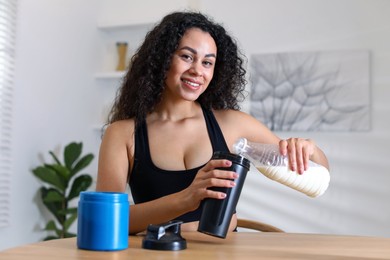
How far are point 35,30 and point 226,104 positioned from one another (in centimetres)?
203

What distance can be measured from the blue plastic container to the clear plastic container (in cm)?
32

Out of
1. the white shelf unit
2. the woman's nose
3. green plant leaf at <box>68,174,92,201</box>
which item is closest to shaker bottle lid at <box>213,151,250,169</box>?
the woman's nose

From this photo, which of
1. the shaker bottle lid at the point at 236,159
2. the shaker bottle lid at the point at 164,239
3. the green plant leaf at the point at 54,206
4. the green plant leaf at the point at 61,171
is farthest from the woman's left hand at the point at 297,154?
the green plant leaf at the point at 54,206

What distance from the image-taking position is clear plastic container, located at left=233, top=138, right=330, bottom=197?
1.28 metres

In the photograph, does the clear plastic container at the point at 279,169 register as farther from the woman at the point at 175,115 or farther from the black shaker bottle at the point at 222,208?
the woman at the point at 175,115

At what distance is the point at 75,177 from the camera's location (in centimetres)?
386

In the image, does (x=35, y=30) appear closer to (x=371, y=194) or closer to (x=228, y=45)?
(x=228, y=45)

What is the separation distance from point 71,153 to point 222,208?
2.60 metres

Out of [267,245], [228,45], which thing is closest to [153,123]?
[228,45]

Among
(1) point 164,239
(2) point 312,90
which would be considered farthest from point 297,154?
(2) point 312,90

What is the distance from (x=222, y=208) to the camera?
3.77ft

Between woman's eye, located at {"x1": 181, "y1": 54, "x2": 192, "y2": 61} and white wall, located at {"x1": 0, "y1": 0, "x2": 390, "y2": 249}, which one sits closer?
woman's eye, located at {"x1": 181, "y1": 54, "x2": 192, "y2": 61}

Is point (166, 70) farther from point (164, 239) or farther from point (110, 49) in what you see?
point (110, 49)

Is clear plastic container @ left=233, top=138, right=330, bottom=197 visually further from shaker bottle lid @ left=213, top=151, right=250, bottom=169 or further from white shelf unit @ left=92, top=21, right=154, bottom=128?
white shelf unit @ left=92, top=21, right=154, bottom=128
